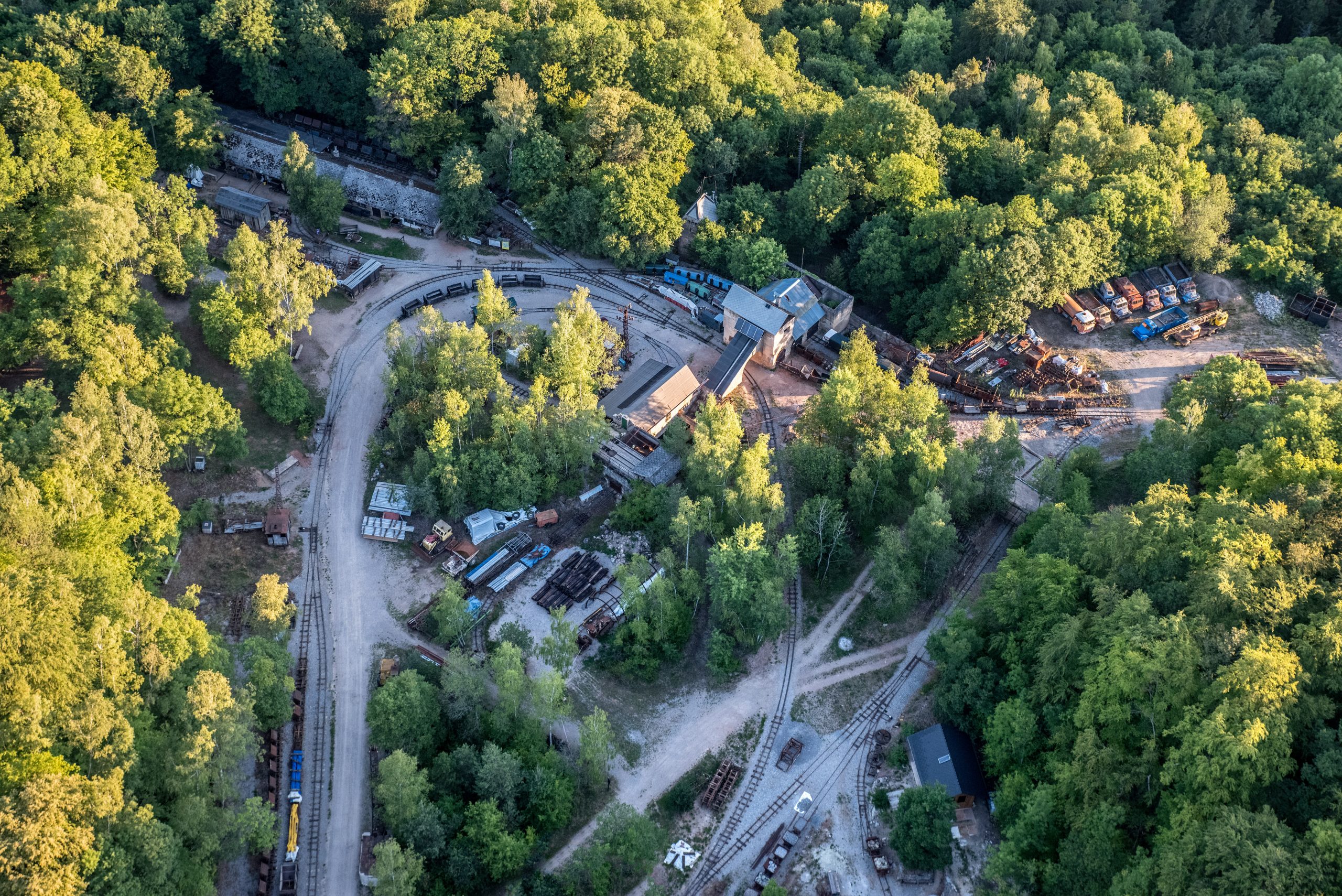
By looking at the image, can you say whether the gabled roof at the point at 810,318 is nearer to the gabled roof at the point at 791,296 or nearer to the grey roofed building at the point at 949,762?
the gabled roof at the point at 791,296

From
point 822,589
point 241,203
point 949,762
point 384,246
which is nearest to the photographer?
point 949,762

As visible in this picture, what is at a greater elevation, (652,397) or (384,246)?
(384,246)

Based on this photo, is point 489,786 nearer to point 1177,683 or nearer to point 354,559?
point 354,559

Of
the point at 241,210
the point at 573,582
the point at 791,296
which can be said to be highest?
the point at 241,210

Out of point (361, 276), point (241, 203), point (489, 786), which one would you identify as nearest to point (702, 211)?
point (361, 276)

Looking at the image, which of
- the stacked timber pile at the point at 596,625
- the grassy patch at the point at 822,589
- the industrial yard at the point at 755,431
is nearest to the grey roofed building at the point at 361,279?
the industrial yard at the point at 755,431

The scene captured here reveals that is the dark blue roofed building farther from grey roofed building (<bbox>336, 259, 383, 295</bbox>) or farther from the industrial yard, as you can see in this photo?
grey roofed building (<bbox>336, 259, 383, 295</bbox>)

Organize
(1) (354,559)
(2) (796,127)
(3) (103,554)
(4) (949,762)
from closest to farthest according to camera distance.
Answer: (4) (949,762)
(3) (103,554)
(1) (354,559)
(2) (796,127)

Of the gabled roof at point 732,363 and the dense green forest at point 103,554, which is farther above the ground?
the dense green forest at point 103,554

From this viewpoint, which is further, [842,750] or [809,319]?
[809,319]
